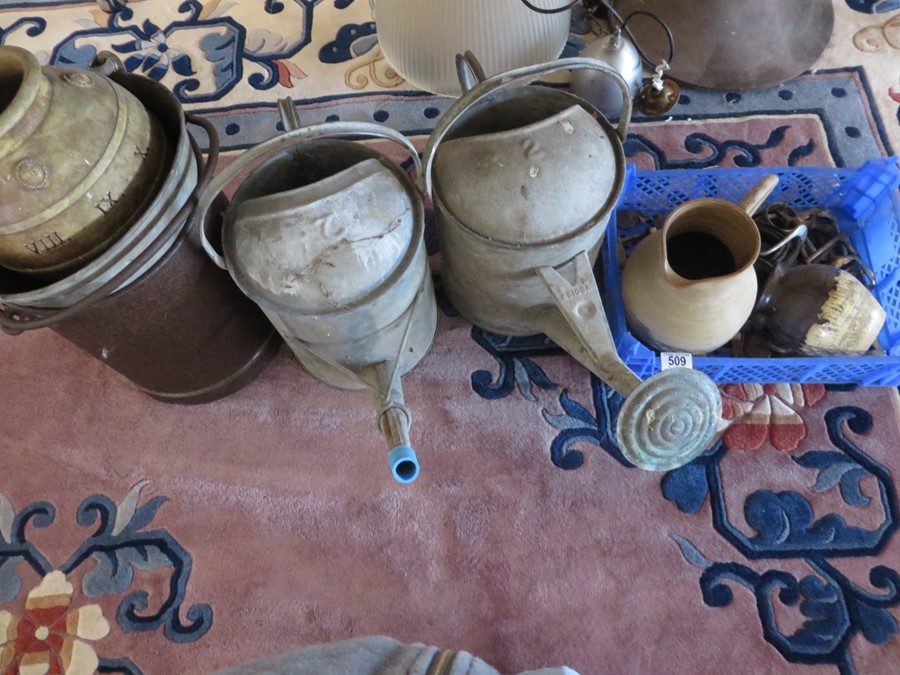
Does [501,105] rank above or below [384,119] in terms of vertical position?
above

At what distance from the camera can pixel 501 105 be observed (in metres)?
0.85

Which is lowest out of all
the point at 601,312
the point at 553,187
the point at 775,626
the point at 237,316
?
the point at 775,626

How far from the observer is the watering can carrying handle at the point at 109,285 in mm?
682

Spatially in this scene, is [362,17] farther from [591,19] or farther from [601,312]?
[601,312]

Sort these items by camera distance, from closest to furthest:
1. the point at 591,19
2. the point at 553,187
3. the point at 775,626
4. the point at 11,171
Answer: the point at 11,171, the point at 553,187, the point at 775,626, the point at 591,19

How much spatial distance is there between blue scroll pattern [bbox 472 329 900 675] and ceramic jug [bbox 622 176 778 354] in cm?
17

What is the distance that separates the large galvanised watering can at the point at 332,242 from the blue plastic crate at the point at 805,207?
348mm

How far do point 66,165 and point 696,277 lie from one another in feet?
2.55

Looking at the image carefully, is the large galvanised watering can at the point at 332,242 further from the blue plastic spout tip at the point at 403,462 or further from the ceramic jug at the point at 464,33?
the ceramic jug at the point at 464,33

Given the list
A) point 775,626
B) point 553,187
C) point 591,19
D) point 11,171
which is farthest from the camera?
point 591,19

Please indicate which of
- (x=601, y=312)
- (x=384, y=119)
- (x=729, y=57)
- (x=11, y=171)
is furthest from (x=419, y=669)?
(x=729, y=57)

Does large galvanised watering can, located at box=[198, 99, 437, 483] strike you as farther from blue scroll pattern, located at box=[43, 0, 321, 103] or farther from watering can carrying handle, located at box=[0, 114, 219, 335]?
blue scroll pattern, located at box=[43, 0, 321, 103]

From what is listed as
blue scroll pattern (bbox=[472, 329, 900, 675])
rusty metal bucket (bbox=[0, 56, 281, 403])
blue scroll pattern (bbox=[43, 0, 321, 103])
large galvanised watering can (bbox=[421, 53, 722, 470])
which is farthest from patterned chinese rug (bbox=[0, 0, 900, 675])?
blue scroll pattern (bbox=[43, 0, 321, 103])

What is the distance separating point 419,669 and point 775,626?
0.48m
